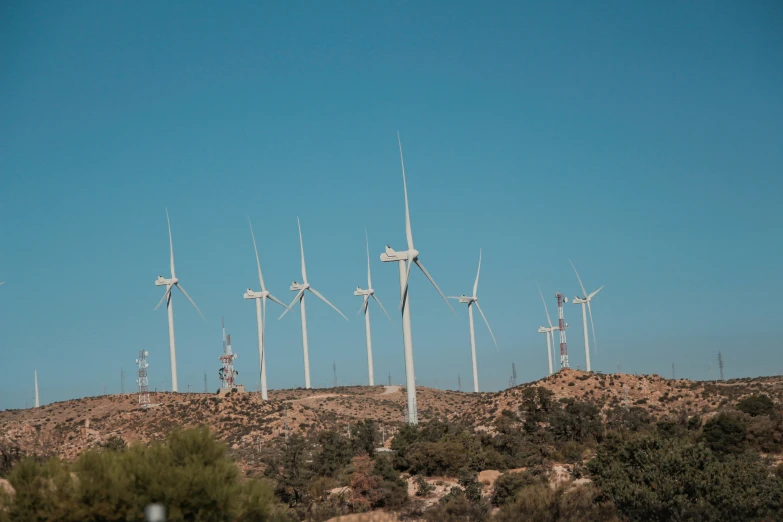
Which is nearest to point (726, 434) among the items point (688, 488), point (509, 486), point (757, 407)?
point (757, 407)

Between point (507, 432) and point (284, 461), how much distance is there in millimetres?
18003

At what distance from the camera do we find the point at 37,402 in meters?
135

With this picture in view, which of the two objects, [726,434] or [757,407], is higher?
[757,407]

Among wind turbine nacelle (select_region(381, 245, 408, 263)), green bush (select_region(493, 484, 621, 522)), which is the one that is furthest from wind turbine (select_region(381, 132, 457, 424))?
green bush (select_region(493, 484, 621, 522))

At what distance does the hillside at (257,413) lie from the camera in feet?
271

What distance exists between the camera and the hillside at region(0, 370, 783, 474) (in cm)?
8275

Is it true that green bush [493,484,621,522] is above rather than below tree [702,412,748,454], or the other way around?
below

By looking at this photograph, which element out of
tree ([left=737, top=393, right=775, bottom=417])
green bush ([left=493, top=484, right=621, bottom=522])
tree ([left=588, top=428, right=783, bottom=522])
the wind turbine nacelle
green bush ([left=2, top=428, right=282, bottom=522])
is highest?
the wind turbine nacelle

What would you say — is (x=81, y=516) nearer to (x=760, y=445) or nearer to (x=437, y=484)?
(x=437, y=484)

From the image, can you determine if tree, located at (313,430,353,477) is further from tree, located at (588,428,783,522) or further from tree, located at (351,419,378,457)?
tree, located at (588,428,783,522)

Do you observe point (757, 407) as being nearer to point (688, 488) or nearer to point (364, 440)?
point (364, 440)

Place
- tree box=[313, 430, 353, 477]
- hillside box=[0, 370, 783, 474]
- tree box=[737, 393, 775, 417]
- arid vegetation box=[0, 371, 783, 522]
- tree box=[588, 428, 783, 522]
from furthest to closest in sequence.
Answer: hillside box=[0, 370, 783, 474]
tree box=[737, 393, 775, 417]
tree box=[313, 430, 353, 477]
tree box=[588, 428, 783, 522]
arid vegetation box=[0, 371, 783, 522]

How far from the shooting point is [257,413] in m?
97.1

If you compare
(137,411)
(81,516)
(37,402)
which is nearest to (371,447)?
(81,516)
